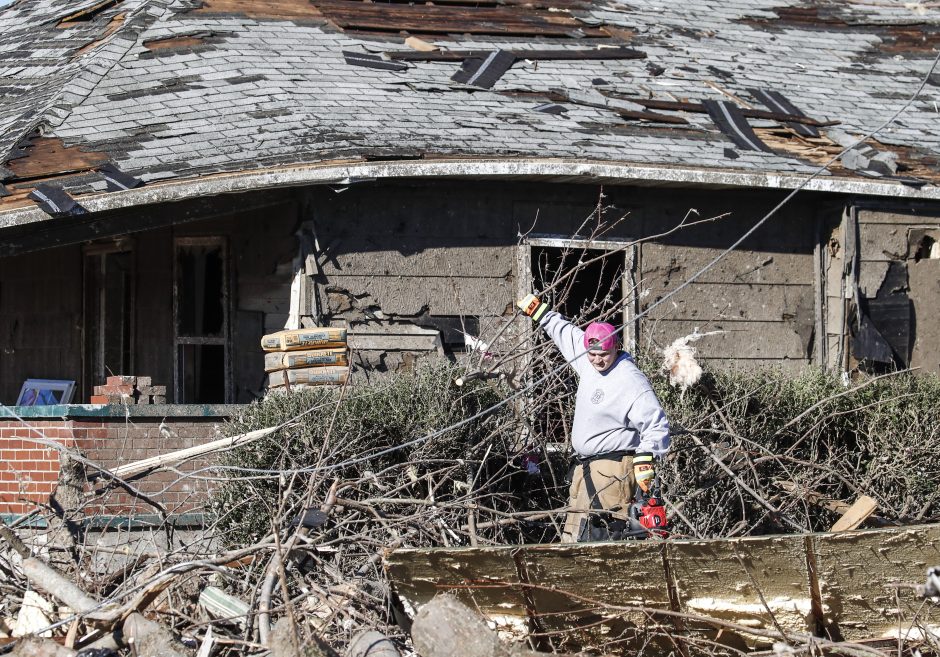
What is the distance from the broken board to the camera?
5449mm

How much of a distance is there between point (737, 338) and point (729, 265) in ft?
2.04

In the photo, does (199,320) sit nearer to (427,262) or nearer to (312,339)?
(427,262)

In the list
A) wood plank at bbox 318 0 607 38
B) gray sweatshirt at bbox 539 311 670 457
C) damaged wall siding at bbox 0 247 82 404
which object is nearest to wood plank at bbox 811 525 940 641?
gray sweatshirt at bbox 539 311 670 457

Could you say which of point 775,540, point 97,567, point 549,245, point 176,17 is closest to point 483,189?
point 549,245

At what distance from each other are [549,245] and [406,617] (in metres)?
4.73

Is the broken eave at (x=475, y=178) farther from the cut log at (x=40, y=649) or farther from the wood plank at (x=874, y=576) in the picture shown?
the wood plank at (x=874, y=576)

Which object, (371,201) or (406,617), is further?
(371,201)

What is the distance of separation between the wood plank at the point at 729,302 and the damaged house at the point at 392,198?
19 millimetres

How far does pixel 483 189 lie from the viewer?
32.4 feet

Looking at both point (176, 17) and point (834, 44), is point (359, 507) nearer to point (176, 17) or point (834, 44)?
point (176, 17)

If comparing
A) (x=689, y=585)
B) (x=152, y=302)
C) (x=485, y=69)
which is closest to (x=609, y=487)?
(x=689, y=585)

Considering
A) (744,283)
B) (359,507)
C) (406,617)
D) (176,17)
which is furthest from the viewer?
(176,17)

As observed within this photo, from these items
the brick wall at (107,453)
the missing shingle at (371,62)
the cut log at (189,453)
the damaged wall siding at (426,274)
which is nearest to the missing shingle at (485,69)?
the missing shingle at (371,62)

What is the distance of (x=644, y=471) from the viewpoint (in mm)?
6812
